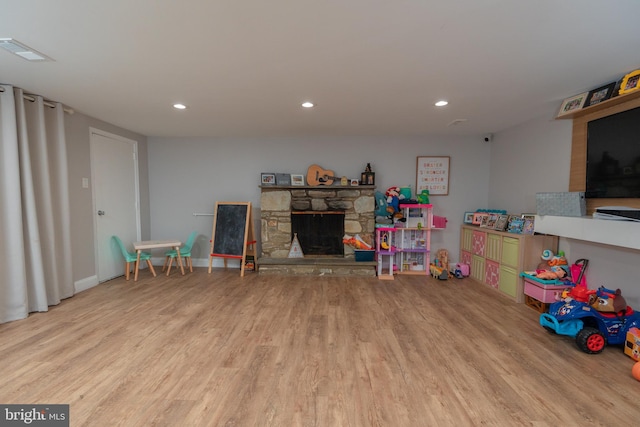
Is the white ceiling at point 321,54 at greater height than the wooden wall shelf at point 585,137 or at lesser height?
greater

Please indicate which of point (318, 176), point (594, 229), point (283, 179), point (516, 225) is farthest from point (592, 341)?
point (283, 179)

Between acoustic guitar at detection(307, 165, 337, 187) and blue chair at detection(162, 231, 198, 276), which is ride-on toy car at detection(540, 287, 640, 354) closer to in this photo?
acoustic guitar at detection(307, 165, 337, 187)

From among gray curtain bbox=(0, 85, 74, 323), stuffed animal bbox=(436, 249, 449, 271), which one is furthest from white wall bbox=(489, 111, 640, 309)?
gray curtain bbox=(0, 85, 74, 323)

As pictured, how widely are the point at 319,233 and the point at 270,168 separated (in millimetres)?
1408

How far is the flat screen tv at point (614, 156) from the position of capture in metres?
2.29

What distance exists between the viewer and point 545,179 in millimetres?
3338

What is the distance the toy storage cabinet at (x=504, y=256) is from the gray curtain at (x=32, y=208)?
523cm

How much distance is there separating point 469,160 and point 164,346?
483 centimetres

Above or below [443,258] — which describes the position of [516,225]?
above

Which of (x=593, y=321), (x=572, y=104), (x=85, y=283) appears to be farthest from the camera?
(x=85, y=283)

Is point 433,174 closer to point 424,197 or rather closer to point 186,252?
point 424,197

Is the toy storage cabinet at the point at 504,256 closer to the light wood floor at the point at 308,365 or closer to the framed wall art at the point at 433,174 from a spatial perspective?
the light wood floor at the point at 308,365

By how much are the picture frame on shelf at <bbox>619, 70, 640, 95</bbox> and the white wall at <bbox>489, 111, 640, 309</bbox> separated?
87cm

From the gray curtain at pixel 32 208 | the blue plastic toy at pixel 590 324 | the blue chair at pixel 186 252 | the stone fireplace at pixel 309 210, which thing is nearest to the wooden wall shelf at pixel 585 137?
the blue plastic toy at pixel 590 324
